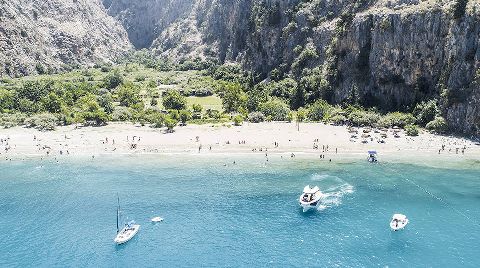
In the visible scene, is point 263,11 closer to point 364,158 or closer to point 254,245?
point 364,158

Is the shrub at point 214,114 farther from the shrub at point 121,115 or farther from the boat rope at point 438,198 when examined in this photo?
the boat rope at point 438,198

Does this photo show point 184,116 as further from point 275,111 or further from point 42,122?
point 42,122

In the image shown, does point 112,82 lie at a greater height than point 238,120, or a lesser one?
greater

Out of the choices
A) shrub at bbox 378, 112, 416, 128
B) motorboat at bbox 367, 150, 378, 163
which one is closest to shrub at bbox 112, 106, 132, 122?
shrub at bbox 378, 112, 416, 128

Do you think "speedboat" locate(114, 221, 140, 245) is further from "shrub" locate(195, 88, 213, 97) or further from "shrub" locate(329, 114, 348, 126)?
"shrub" locate(195, 88, 213, 97)

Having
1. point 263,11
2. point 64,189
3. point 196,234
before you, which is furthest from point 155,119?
point 263,11

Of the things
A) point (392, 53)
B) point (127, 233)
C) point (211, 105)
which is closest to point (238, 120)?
point (211, 105)

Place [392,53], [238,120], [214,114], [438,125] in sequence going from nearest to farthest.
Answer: [438,125] < [238,120] < [392,53] < [214,114]
